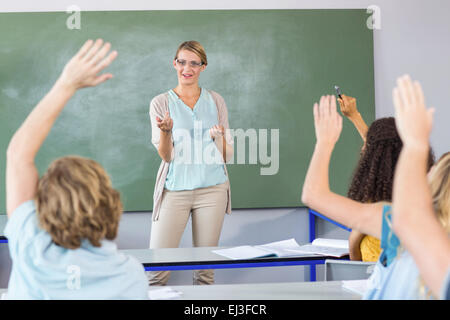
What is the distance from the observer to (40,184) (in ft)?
3.93

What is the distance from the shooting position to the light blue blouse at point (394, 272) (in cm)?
120

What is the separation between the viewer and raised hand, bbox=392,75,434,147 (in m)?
0.98

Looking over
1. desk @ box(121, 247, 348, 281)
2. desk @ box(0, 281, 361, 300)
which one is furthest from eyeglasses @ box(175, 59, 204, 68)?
desk @ box(0, 281, 361, 300)

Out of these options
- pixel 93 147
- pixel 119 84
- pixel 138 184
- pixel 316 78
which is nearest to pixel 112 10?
pixel 119 84

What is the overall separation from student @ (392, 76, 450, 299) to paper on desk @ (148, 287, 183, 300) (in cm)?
88

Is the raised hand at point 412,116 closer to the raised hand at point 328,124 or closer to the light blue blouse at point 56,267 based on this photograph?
the raised hand at point 328,124

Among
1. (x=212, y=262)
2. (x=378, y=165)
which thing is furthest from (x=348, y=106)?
(x=212, y=262)

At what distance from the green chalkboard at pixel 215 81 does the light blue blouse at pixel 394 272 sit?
281 cm

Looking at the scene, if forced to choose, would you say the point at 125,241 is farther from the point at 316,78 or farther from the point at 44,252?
the point at 44,252

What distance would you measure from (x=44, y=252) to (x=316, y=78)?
3276mm

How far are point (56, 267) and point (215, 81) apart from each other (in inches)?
120

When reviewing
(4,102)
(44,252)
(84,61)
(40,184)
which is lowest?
(44,252)

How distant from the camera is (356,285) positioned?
5.82 ft

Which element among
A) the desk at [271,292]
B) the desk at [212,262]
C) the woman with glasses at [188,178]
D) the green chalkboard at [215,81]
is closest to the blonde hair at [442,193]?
the desk at [271,292]
